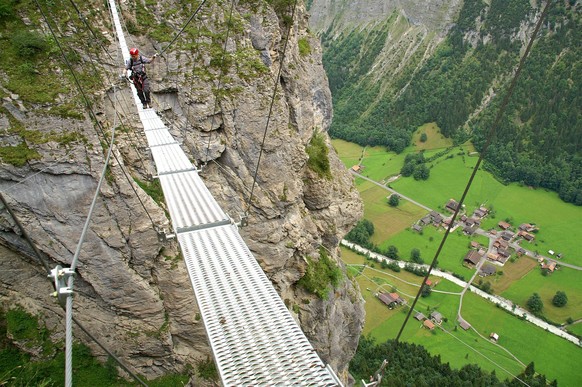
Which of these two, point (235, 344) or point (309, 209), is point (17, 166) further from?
point (309, 209)

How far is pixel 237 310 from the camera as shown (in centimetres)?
522

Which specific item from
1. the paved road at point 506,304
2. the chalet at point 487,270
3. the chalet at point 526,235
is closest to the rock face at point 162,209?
the paved road at point 506,304

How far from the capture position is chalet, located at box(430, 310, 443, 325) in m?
51.5

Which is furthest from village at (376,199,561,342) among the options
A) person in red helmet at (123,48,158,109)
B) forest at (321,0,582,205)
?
person in red helmet at (123,48,158,109)

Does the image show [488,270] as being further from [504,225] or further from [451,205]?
[451,205]

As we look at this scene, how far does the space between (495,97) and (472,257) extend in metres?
66.2

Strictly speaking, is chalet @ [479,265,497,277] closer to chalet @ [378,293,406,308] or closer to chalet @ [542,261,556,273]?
chalet @ [542,261,556,273]

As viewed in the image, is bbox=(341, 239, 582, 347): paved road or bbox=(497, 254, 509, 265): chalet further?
bbox=(497, 254, 509, 265): chalet

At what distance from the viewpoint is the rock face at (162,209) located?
11.0 metres

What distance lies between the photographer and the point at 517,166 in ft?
287

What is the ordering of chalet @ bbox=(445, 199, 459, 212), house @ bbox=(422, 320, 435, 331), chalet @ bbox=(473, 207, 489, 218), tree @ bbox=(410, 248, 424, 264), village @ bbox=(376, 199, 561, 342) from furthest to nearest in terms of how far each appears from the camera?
chalet @ bbox=(445, 199, 459, 212), chalet @ bbox=(473, 207, 489, 218), tree @ bbox=(410, 248, 424, 264), village @ bbox=(376, 199, 561, 342), house @ bbox=(422, 320, 435, 331)

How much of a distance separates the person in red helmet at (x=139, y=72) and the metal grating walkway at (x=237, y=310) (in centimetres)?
601

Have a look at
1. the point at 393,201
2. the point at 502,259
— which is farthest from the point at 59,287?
the point at 393,201

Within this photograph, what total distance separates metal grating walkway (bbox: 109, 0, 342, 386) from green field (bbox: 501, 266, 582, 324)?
201 ft
